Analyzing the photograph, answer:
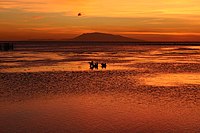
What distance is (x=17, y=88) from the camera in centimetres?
2580

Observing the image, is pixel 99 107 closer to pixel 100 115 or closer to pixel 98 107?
pixel 98 107

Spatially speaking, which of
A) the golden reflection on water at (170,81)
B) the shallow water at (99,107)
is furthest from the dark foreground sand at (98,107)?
the golden reflection on water at (170,81)

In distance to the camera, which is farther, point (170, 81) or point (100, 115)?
point (170, 81)

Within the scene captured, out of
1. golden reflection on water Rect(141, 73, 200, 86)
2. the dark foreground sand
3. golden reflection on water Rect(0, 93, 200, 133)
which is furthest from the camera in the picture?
golden reflection on water Rect(141, 73, 200, 86)

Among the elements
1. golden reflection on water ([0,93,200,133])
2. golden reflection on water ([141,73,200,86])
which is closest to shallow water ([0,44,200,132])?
golden reflection on water ([0,93,200,133])

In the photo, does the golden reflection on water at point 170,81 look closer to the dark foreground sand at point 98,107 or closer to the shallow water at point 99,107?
the shallow water at point 99,107

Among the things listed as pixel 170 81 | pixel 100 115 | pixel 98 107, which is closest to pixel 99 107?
pixel 98 107

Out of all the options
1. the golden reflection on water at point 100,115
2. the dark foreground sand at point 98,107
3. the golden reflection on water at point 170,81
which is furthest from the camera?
the golden reflection on water at point 170,81

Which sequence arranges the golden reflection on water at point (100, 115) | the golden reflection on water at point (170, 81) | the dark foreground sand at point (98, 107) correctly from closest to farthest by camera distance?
the golden reflection on water at point (100, 115) < the dark foreground sand at point (98, 107) < the golden reflection on water at point (170, 81)

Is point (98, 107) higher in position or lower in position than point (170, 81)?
lower

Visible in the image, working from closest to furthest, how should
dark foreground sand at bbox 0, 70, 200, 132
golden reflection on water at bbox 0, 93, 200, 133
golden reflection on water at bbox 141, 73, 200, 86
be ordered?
golden reflection on water at bbox 0, 93, 200, 133 < dark foreground sand at bbox 0, 70, 200, 132 < golden reflection on water at bbox 141, 73, 200, 86

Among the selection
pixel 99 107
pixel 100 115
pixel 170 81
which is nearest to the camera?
pixel 100 115

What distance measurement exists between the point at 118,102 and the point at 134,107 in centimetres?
173

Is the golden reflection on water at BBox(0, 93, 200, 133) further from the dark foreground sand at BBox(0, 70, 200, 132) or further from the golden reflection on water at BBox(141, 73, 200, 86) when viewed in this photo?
the golden reflection on water at BBox(141, 73, 200, 86)
